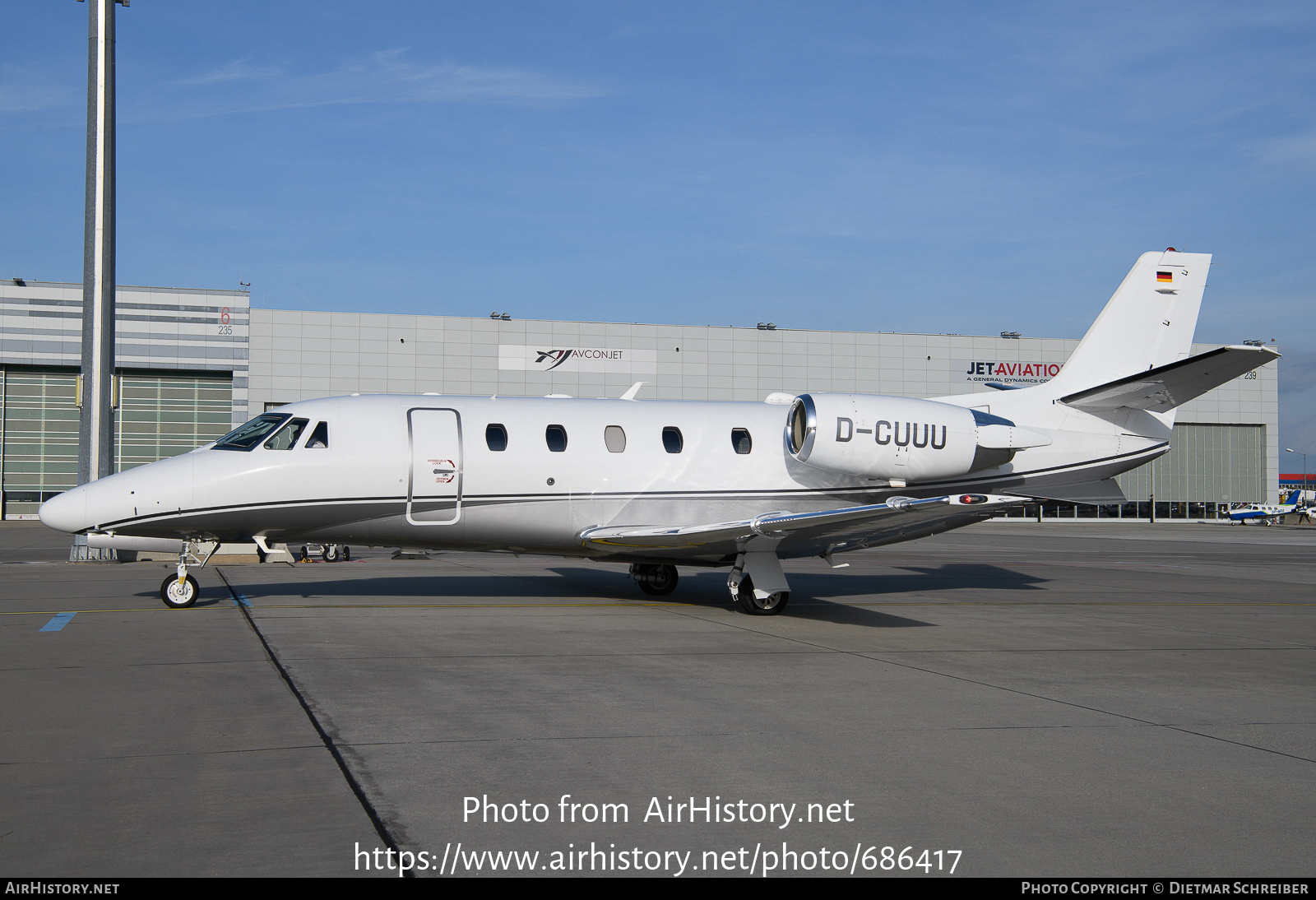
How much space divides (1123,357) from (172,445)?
5245cm

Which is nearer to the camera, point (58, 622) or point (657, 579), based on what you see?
point (58, 622)

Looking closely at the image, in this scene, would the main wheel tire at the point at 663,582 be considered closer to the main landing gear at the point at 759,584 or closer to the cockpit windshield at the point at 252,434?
the main landing gear at the point at 759,584

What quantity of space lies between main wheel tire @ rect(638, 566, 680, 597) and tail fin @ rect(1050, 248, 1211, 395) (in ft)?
23.7

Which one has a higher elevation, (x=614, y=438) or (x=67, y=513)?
(x=614, y=438)

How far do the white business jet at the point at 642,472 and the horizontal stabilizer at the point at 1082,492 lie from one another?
43 millimetres

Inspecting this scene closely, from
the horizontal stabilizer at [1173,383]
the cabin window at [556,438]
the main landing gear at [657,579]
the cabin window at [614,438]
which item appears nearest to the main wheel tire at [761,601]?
the cabin window at [614,438]

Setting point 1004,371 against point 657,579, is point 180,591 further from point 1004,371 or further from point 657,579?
point 1004,371

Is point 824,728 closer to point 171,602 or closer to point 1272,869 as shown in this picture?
point 1272,869

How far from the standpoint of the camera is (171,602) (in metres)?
13.5

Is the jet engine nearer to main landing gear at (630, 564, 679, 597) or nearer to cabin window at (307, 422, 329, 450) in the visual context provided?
main landing gear at (630, 564, 679, 597)

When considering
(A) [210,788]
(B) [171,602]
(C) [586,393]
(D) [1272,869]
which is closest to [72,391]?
(C) [586,393]

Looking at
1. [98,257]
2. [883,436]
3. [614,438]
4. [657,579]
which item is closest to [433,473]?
[614,438]

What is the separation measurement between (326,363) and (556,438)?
4515cm

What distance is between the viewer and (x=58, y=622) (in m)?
12.1
